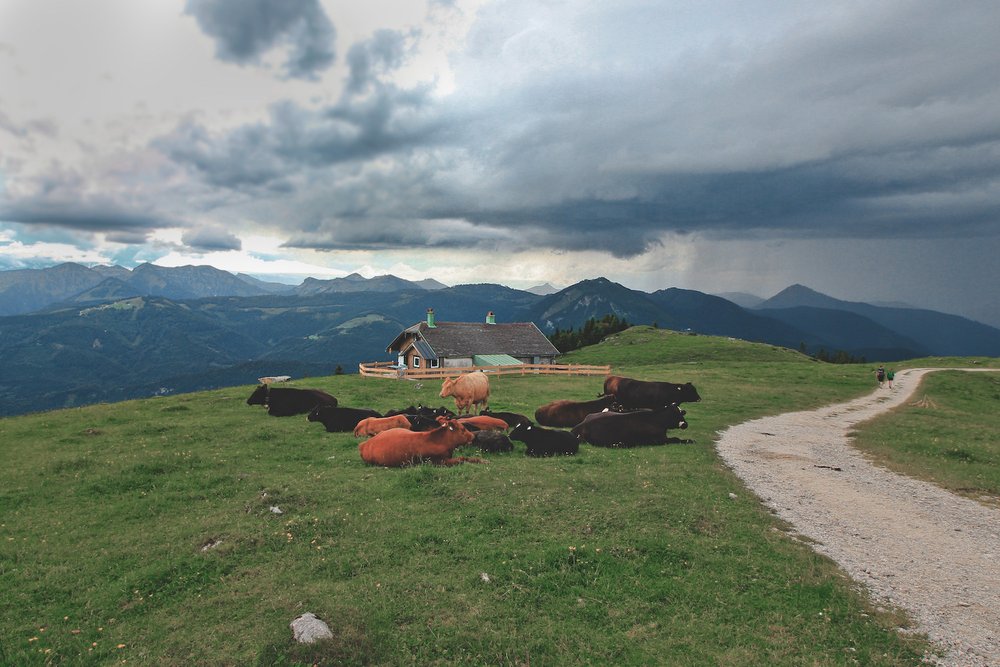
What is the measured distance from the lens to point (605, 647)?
6.19 meters

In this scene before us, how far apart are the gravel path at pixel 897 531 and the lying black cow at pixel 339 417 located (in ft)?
47.9

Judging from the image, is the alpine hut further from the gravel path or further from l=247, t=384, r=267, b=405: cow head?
the gravel path

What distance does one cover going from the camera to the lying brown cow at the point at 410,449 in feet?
46.1

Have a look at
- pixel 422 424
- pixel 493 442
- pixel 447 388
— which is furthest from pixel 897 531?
pixel 447 388

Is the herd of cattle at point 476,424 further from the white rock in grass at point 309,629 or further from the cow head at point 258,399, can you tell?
the white rock in grass at point 309,629

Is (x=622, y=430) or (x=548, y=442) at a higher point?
(x=622, y=430)

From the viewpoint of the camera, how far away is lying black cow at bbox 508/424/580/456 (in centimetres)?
1566

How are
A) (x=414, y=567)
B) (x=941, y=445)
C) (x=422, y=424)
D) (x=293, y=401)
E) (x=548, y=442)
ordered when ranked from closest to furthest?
(x=414, y=567), (x=548, y=442), (x=422, y=424), (x=941, y=445), (x=293, y=401)

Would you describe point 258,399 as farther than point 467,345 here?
No

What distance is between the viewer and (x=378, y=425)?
18.4 metres

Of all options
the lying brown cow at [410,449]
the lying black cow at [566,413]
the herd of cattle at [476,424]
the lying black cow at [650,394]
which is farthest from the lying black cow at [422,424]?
the lying black cow at [650,394]

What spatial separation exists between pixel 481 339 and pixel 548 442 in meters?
51.5

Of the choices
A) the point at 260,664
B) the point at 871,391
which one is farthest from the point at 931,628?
the point at 871,391

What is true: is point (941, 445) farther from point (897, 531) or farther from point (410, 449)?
point (410, 449)
